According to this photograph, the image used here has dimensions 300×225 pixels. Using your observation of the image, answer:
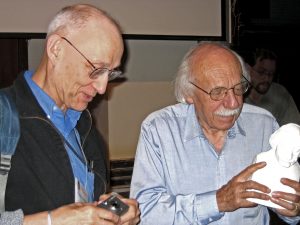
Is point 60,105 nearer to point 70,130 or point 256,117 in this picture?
point 70,130

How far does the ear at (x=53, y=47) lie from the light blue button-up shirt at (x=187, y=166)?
44cm

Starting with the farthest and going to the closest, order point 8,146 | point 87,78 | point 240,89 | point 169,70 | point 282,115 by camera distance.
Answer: point 169,70 → point 282,115 → point 240,89 → point 87,78 → point 8,146

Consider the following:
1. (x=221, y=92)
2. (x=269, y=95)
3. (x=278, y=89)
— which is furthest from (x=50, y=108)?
(x=278, y=89)

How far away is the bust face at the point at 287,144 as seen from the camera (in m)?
1.09

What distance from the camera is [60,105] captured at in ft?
4.02

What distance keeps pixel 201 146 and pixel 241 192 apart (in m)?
0.31

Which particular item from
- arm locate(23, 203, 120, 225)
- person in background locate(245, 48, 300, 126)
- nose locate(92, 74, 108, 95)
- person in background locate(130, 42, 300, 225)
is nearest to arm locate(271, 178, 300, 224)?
person in background locate(130, 42, 300, 225)

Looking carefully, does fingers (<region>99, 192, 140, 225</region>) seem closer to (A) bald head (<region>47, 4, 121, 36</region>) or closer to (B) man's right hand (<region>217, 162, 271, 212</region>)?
(B) man's right hand (<region>217, 162, 271, 212</region>)

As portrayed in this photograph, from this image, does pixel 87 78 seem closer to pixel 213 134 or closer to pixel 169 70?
pixel 213 134

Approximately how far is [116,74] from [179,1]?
2210 mm

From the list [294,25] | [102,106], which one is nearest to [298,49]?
[294,25]

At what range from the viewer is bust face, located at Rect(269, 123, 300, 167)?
1089mm

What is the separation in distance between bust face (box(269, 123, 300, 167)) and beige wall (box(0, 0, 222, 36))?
220 cm

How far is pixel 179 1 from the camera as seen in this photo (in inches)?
129
